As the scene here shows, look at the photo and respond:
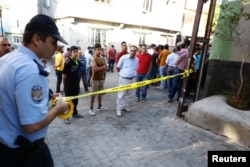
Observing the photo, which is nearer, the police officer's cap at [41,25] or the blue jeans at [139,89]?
the police officer's cap at [41,25]

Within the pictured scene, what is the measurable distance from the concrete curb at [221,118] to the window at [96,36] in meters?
12.7

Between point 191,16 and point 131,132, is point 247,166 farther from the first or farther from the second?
point 191,16

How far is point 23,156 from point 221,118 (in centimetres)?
440

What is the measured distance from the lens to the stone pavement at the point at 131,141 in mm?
3788

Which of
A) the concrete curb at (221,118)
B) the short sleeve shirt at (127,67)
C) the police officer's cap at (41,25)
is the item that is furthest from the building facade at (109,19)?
the police officer's cap at (41,25)

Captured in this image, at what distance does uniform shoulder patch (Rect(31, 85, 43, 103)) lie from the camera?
1431mm

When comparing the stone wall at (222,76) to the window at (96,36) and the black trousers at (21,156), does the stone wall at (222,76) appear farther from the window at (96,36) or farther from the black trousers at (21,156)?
the window at (96,36)

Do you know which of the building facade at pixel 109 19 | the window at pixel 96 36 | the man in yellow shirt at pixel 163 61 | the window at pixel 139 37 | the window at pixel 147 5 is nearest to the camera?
the man in yellow shirt at pixel 163 61

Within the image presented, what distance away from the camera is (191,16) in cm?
2448

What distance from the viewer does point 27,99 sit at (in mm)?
1414

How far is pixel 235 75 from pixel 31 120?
581 cm

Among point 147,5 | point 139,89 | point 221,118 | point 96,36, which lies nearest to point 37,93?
point 221,118

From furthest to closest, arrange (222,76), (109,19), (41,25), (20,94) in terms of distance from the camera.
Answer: (109,19), (222,76), (41,25), (20,94)

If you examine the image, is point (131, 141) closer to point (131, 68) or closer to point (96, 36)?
point (131, 68)
